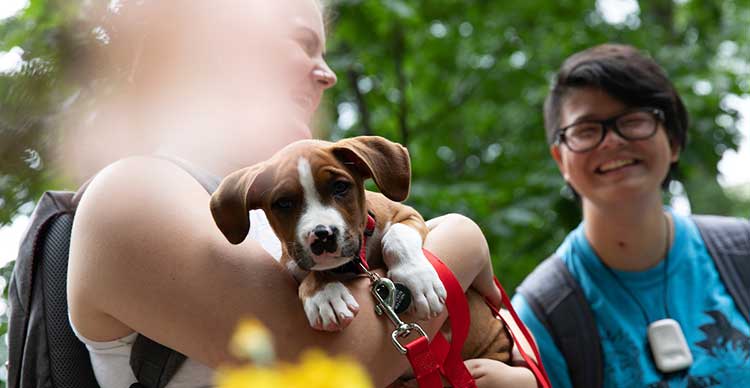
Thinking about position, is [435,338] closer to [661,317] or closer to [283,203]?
[283,203]

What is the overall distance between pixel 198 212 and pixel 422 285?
19.0 inches

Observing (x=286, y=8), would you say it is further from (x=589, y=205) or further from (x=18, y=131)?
(x=589, y=205)

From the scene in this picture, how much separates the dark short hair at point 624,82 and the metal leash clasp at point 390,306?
6.88 feet

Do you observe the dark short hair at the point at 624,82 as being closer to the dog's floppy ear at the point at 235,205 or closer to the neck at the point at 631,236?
the neck at the point at 631,236

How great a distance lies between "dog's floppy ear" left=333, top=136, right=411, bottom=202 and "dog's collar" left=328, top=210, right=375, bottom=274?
0.12 metres

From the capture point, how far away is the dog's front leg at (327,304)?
52.4 inches

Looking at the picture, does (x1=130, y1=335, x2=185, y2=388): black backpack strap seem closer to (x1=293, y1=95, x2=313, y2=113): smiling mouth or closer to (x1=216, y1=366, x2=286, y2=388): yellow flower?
(x1=293, y1=95, x2=313, y2=113): smiling mouth

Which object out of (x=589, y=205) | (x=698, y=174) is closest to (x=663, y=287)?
(x=589, y=205)

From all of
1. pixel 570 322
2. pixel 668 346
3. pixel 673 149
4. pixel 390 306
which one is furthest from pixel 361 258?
pixel 673 149

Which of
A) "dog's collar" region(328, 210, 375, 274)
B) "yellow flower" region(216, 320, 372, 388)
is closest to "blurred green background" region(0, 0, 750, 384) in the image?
"dog's collar" region(328, 210, 375, 274)

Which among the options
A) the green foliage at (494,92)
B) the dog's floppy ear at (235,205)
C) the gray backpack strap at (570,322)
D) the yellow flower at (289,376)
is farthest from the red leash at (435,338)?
the green foliage at (494,92)

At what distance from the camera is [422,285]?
1426 mm

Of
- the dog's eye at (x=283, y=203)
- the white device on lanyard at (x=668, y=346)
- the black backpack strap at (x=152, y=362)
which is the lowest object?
the white device on lanyard at (x=668, y=346)

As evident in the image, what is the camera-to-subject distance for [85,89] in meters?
0.71
